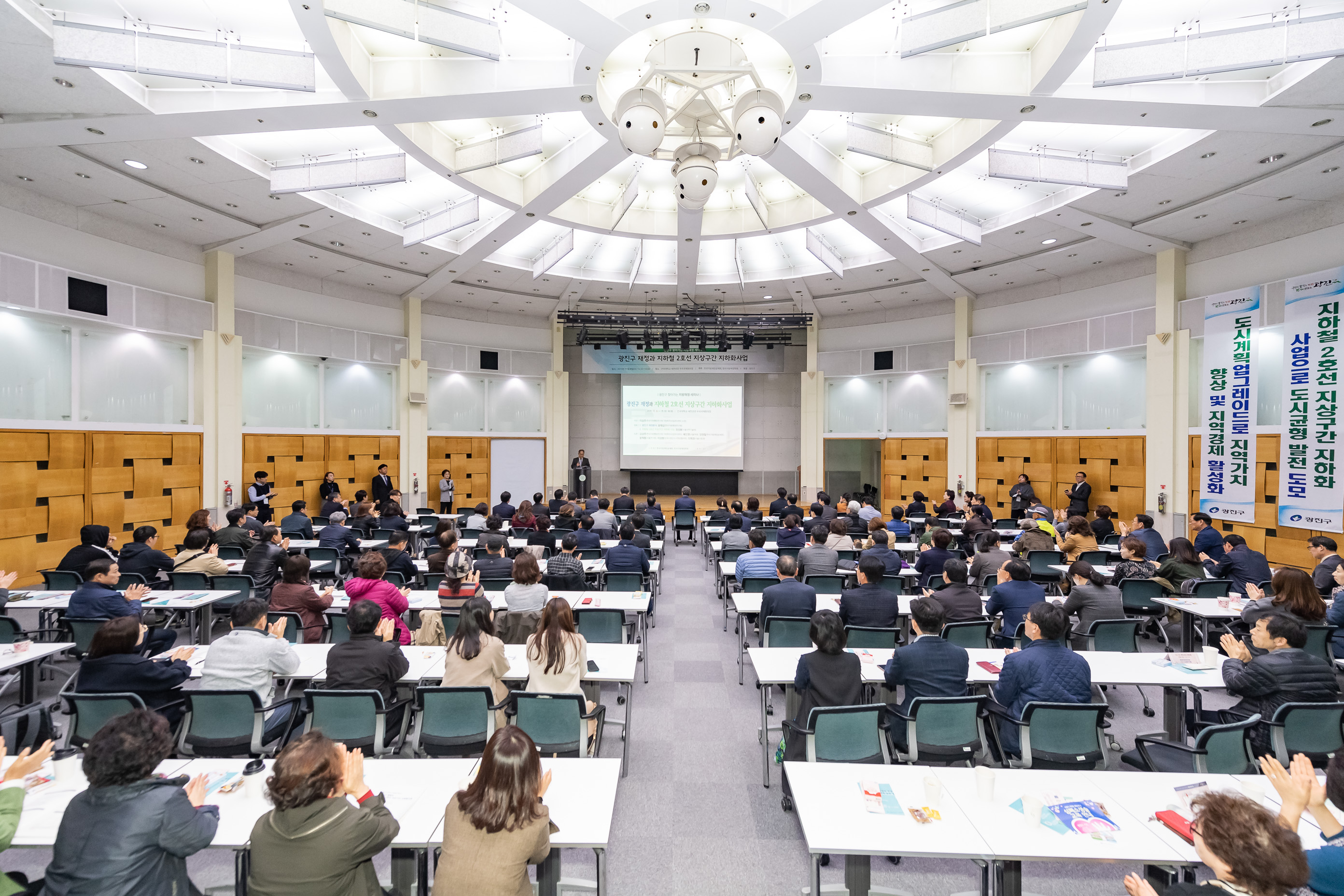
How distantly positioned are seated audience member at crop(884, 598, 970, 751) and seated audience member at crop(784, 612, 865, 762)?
1.06ft

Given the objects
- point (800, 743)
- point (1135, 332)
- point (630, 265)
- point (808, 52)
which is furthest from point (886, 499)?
point (800, 743)

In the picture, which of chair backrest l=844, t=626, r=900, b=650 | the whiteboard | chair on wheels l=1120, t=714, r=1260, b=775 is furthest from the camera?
the whiteboard

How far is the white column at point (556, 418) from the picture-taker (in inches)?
699

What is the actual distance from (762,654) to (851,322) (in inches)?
587

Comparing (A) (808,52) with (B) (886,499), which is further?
(B) (886,499)

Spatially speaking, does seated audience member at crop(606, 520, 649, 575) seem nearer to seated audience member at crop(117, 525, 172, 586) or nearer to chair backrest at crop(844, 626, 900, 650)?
chair backrest at crop(844, 626, 900, 650)

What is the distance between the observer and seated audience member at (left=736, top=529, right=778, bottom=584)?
6.96m

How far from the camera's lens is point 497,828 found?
2.10m

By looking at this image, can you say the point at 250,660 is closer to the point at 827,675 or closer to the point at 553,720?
the point at 553,720

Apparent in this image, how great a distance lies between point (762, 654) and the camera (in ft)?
15.1

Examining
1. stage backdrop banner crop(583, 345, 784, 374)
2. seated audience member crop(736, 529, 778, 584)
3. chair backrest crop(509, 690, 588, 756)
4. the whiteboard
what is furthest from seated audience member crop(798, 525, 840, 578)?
the whiteboard

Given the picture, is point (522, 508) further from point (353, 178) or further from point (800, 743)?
point (800, 743)

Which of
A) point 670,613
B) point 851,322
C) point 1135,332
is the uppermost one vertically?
point 851,322

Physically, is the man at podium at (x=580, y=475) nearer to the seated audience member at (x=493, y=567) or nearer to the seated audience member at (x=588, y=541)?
the seated audience member at (x=588, y=541)
